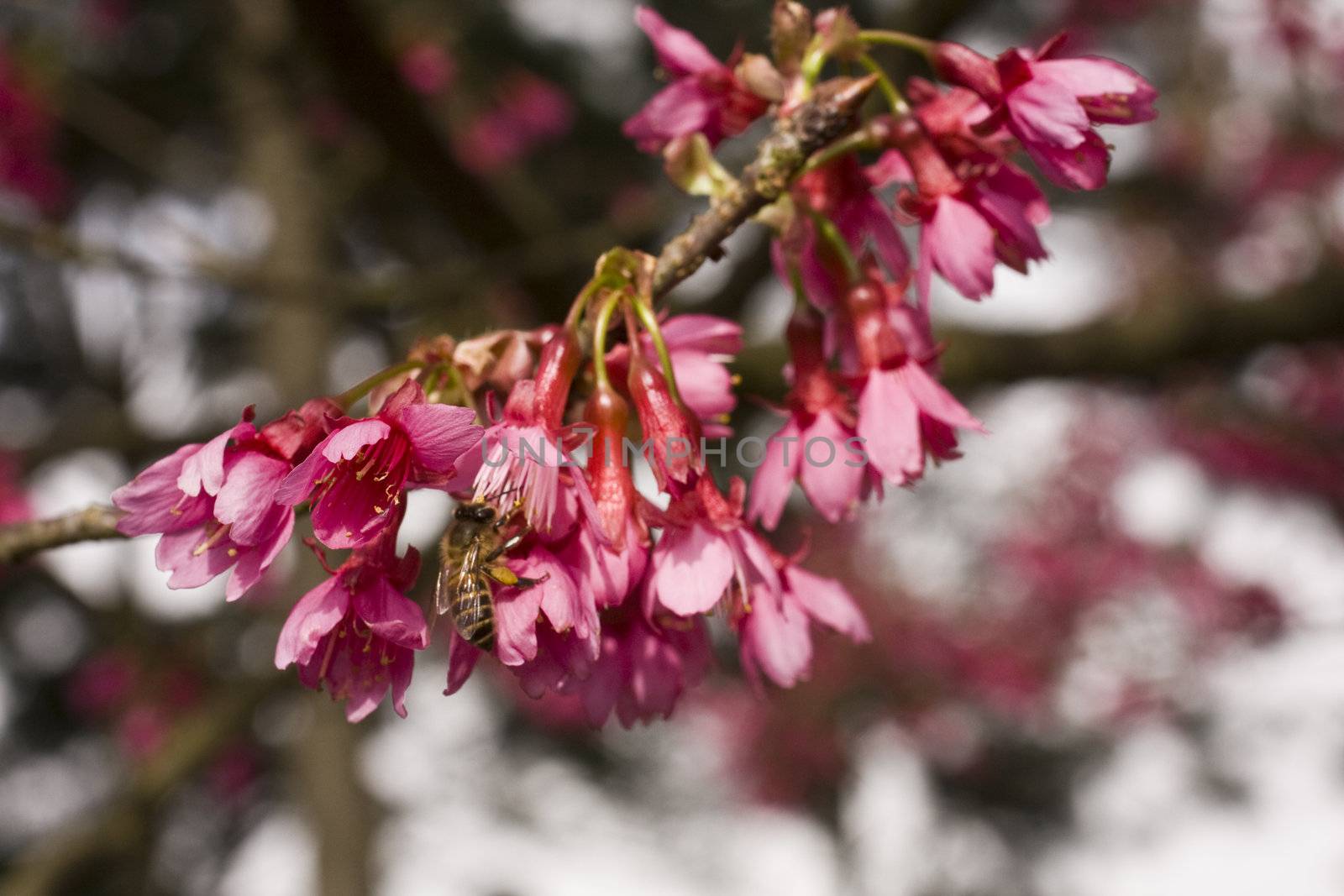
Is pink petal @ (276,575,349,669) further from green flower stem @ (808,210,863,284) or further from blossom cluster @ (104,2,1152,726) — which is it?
green flower stem @ (808,210,863,284)

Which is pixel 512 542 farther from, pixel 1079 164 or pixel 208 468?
pixel 1079 164

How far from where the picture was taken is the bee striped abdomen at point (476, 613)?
70cm

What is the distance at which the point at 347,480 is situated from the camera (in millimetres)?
704

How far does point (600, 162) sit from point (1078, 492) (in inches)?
136

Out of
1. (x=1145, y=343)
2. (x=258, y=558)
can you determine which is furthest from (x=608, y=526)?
(x=1145, y=343)

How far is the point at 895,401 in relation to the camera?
2.73ft

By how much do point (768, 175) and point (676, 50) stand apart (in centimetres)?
22

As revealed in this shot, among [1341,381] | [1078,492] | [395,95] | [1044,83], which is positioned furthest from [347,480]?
[1078,492]

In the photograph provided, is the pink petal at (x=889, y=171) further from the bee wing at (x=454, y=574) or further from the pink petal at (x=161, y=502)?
the pink petal at (x=161, y=502)

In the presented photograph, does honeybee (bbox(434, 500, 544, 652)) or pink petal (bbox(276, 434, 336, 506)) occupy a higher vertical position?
pink petal (bbox(276, 434, 336, 506))


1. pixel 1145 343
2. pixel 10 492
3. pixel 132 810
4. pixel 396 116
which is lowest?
pixel 10 492

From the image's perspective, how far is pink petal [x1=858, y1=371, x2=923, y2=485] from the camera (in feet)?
2.58

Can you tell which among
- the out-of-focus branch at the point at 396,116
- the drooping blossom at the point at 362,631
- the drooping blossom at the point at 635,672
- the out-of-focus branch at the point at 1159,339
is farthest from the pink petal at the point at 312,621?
the out-of-focus branch at the point at 1159,339

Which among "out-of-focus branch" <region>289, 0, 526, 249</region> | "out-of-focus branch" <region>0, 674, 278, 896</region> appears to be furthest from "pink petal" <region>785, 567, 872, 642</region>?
"out-of-focus branch" <region>0, 674, 278, 896</region>
